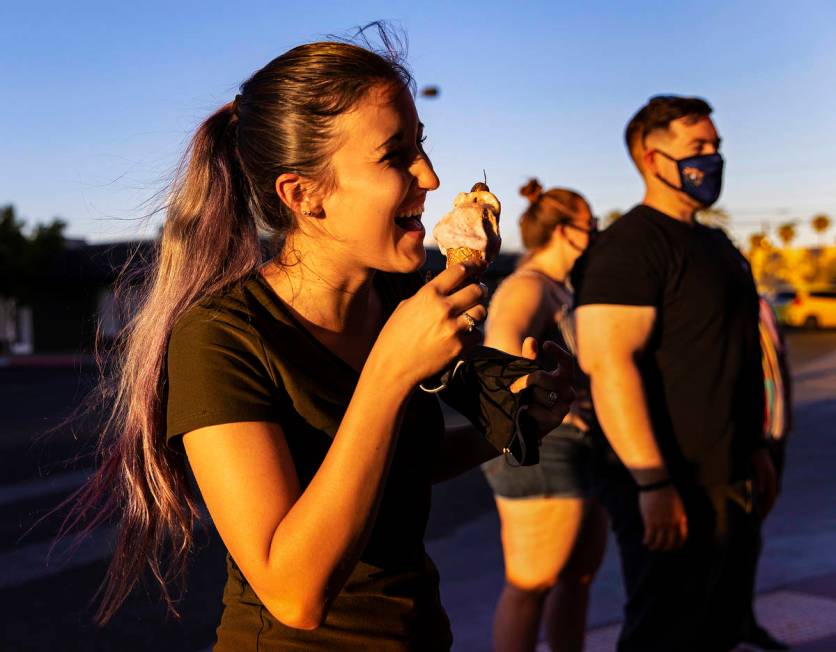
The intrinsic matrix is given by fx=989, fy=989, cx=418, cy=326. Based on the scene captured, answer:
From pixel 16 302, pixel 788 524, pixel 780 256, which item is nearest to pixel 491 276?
pixel 16 302

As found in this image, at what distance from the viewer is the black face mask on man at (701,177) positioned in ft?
11.6

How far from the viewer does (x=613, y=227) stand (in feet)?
11.3

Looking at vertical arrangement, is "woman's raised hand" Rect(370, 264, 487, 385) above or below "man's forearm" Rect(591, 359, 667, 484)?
above

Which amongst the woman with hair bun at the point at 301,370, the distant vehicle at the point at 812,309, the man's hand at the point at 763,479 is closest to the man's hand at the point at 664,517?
the man's hand at the point at 763,479

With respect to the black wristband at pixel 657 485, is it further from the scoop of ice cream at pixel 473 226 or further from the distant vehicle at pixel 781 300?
the distant vehicle at pixel 781 300

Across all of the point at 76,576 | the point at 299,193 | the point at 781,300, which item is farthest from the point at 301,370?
the point at 781,300

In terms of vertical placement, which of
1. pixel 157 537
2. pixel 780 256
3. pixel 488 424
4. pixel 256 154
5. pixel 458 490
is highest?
pixel 256 154

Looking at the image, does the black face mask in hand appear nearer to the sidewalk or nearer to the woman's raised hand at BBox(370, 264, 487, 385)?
the woman's raised hand at BBox(370, 264, 487, 385)

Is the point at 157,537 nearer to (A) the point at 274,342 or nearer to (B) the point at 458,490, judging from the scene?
(A) the point at 274,342

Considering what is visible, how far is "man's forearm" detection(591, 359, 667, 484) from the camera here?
127 inches

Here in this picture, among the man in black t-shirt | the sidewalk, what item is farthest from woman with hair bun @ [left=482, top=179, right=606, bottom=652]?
the sidewalk

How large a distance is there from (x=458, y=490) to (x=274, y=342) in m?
7.48

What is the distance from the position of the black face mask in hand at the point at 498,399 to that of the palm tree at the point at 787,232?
74.6 metres

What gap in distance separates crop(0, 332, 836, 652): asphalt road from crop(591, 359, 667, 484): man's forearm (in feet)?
4.93
